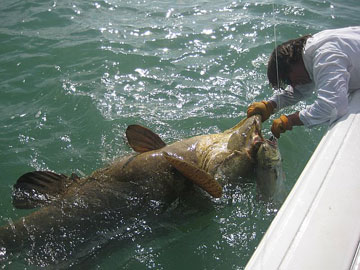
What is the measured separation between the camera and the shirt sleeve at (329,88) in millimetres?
3214

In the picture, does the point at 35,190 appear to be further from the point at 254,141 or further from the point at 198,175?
the point at 254,141

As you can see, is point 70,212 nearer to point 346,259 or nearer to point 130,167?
point 130,167

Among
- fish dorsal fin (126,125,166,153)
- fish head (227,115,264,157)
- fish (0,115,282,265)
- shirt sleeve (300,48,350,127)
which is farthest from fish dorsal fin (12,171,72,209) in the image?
shirt sleeve (300,48,350,127)

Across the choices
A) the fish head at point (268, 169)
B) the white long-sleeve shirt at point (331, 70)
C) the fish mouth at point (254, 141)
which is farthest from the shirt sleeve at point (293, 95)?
the fish head at point (268, 169)

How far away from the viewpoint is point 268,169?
121 inches

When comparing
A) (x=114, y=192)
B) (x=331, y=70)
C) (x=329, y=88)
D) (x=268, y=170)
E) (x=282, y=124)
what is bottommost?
(x=114, y=192)

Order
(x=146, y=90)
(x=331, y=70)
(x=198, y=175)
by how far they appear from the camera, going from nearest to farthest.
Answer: (x=198, y=175), (x=331, y=70), (x=146, y=90)

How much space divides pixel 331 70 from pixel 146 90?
2864 mm

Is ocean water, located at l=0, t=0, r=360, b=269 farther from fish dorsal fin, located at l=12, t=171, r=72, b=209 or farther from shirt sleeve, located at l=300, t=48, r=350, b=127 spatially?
shirt sleeve, located at l=300, t=48, r=350, b=127

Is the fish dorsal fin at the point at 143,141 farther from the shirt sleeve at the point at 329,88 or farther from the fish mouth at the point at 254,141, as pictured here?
the shirt sleeve at the point at 329,88

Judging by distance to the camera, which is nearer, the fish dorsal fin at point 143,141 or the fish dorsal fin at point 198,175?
the fish dorsal fin at point 198,175

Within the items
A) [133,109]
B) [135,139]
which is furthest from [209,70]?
[135,139]

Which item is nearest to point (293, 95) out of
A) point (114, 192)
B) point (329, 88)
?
point (329, 88)

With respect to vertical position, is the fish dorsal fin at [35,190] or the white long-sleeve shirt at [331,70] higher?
the white long-sleeve shirt at [331,70]
